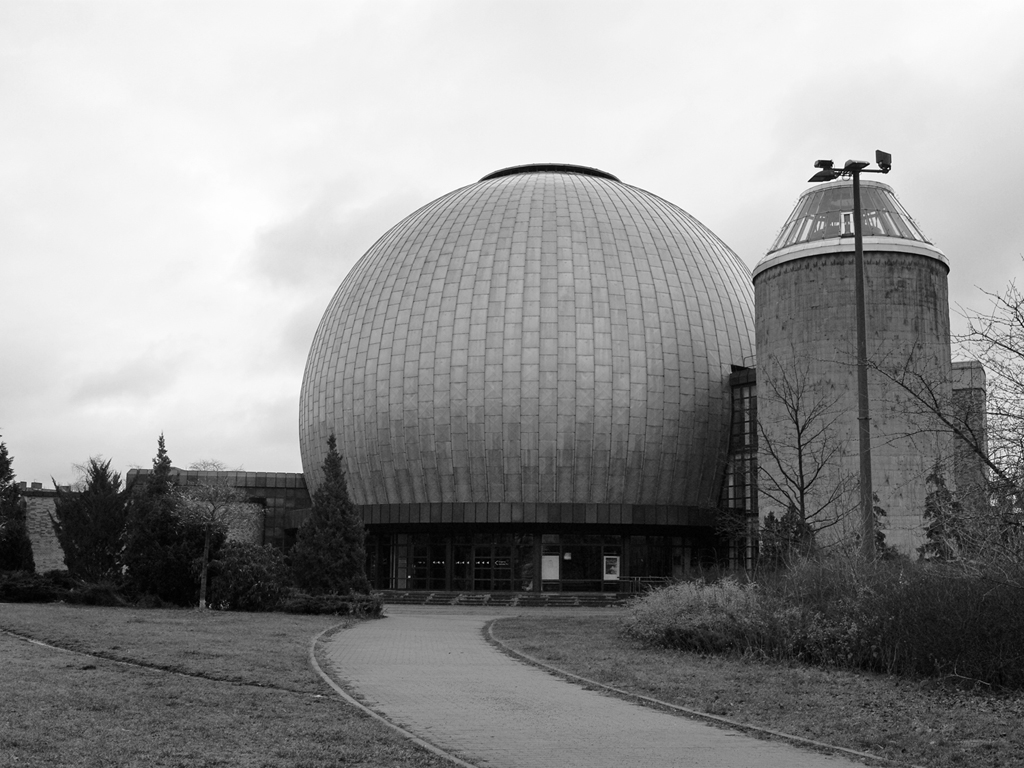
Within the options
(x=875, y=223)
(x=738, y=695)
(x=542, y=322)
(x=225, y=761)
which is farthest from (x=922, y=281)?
(x=225, y=761)

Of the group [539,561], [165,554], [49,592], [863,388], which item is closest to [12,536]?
[49,592]

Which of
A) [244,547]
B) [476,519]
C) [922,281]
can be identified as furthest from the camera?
[476,519]

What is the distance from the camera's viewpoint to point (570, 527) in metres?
50.9

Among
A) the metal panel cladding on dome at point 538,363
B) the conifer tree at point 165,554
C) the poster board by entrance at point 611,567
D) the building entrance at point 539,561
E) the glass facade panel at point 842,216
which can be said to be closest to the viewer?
the conifer tree at point 165,554

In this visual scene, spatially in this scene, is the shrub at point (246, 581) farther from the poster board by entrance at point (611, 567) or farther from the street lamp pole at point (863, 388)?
the street lamp pole at point (863, 388)

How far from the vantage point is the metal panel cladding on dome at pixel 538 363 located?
51.2 meters

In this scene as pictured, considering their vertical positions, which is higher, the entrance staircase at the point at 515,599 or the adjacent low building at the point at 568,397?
the adjacent low building at the point at 568,397

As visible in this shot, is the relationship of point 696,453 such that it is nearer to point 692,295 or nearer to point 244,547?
point 692,295

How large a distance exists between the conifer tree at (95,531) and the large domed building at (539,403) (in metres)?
13.9

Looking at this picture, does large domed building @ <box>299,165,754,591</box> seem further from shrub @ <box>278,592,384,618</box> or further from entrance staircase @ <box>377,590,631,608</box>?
shrub @ <box>278,592,384,618</box>

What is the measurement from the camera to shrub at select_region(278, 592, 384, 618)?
113ft

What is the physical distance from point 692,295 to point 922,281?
45.2 feet

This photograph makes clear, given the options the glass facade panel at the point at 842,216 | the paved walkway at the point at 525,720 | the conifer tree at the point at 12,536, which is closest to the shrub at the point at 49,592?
the conifer tree at the point at 12,536

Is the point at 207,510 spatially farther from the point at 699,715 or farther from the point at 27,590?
the point at 699,715
